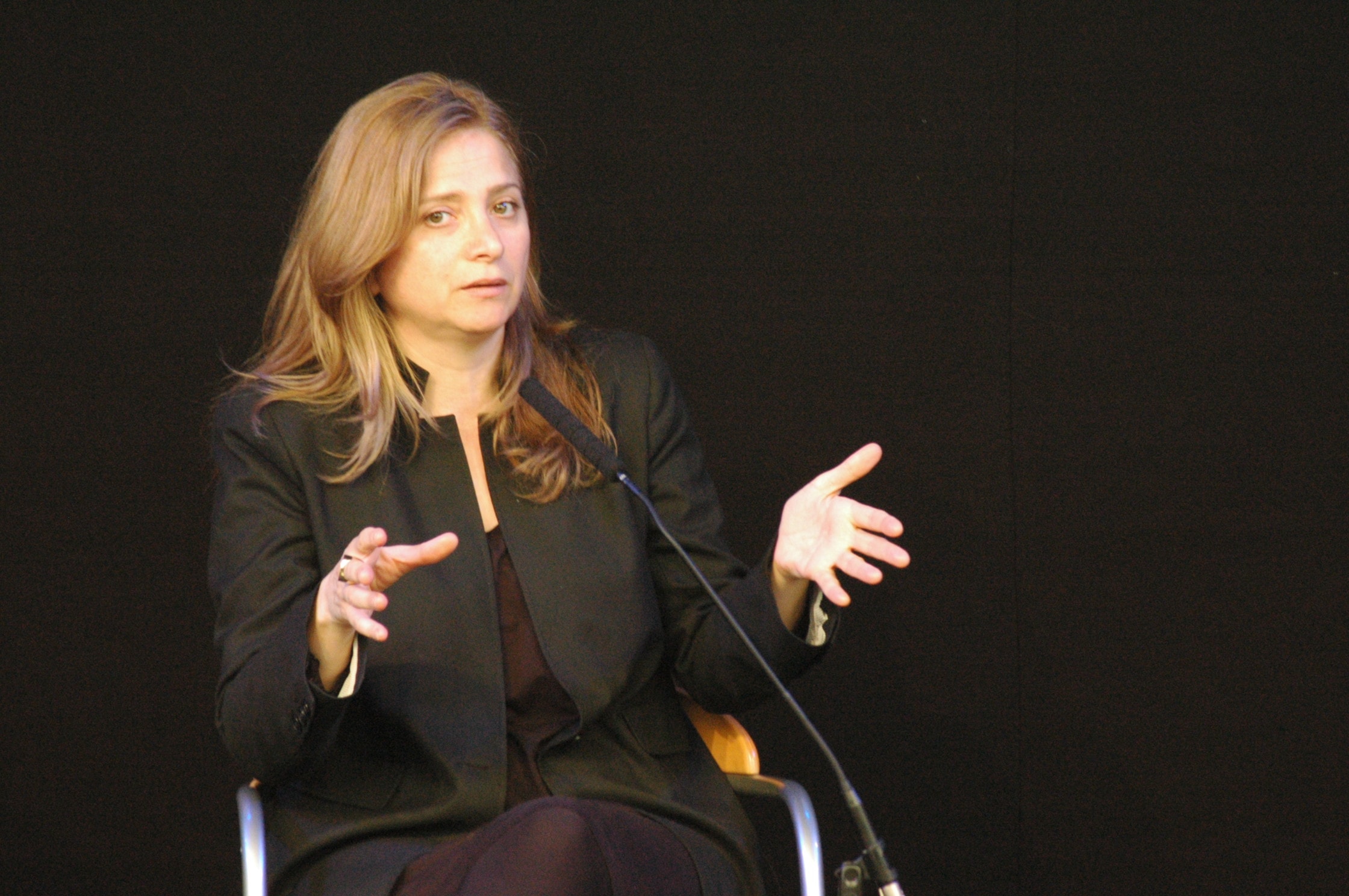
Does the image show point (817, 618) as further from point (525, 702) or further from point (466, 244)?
point (466, 244)

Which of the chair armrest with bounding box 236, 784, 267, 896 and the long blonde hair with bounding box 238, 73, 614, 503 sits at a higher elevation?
the long blonde hair with bounding box 238, 73, 614, 503

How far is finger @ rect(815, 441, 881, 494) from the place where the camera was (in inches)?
60.2

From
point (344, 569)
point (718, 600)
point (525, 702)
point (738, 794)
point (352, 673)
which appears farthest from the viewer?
point (738, 794)

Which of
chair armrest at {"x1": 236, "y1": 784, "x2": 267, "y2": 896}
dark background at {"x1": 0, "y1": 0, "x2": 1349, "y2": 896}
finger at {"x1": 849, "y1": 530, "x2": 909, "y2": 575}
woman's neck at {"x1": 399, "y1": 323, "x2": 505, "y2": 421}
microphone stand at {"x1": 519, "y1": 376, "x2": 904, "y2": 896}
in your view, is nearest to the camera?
microphone stand at {"x1": 519, "y1": 376, "x2": 904, "y2": 896}

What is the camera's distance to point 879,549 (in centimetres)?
147

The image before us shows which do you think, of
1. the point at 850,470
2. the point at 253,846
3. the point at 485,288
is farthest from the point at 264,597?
the point at 850,470

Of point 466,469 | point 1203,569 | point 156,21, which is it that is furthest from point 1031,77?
point 156,21

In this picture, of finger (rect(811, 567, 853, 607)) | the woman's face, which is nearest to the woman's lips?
the woman's face

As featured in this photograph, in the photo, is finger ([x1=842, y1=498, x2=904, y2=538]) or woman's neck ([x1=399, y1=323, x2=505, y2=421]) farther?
woman's neck ([x1=399, y1=323, x2=505, y2=421])

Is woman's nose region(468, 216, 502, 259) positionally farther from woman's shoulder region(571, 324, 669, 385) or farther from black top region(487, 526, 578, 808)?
black top region(487, 526, 578, 808)

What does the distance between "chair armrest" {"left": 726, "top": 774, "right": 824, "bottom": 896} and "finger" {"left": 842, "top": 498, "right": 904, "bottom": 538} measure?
0.33m

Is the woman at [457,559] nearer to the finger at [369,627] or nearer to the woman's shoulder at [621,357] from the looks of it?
the woman's shoulder at [621,357]

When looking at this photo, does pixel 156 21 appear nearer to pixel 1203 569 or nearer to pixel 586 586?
pixel 586 586

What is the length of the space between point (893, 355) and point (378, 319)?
106 centimetres
